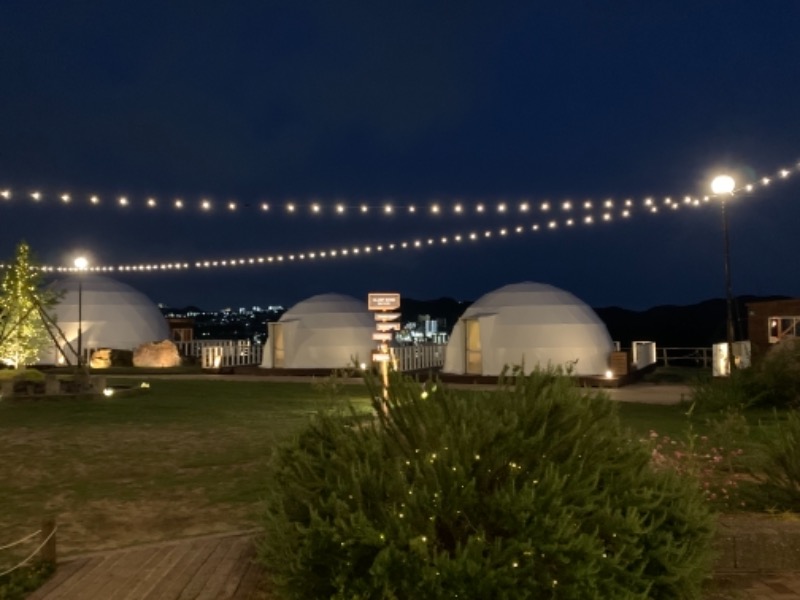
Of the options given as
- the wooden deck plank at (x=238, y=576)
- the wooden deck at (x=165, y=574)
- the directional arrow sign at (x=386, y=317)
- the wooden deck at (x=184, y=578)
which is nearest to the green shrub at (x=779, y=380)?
the directional arrow sign at (x=386, y=317)

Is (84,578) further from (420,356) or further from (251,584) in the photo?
(420,356)

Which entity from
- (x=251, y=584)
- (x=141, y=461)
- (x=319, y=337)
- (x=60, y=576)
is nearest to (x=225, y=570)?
(x=251, y=584)

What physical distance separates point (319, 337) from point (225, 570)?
90.8 ft

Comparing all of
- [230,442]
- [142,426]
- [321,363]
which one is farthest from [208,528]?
[321,363]

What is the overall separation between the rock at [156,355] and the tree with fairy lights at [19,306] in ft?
32.7

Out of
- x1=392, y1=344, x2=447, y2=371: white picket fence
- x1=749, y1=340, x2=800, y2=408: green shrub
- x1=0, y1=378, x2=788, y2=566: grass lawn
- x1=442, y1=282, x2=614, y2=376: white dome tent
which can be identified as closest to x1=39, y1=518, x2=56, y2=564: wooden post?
x1=0, y1=378, x2=788, y2=566: grass lawn

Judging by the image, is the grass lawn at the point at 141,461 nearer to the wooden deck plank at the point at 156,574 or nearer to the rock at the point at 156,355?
the wooden deck plank at the point at 156,574

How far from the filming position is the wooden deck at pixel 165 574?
5.44 meters

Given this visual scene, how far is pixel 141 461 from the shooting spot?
1123cm

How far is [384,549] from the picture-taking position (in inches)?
161

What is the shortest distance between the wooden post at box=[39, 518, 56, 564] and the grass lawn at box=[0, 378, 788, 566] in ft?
1.99

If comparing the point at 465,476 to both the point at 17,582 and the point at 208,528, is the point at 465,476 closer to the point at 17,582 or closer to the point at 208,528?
the point at 17,582

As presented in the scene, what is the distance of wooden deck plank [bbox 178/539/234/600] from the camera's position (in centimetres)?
544

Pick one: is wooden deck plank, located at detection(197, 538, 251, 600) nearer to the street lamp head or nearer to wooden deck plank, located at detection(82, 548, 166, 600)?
wooden deck plank, located at detection(82, 548, 166, 600)
